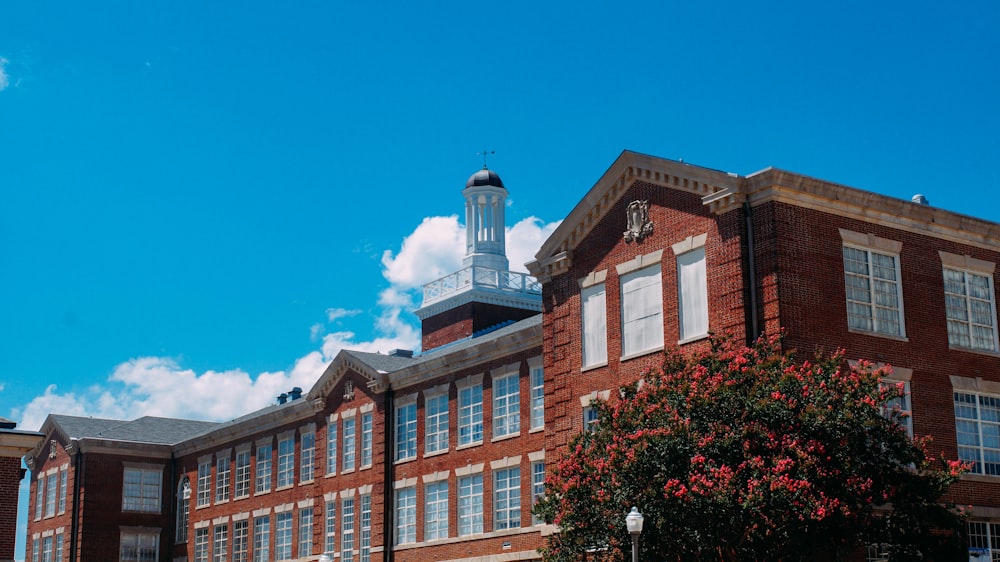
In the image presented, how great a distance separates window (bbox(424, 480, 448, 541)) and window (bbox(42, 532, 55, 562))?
29.6 meters

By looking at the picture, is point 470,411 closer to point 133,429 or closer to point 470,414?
point 470,414

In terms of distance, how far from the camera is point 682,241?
32.3 metres

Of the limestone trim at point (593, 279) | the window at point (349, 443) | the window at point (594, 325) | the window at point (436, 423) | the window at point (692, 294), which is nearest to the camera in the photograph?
the window at point (692, 294)

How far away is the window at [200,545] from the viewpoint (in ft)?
197

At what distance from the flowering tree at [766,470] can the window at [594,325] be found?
20.9 ft

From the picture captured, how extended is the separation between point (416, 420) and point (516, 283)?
1666 centimetres

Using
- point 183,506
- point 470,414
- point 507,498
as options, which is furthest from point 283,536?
point 507,498

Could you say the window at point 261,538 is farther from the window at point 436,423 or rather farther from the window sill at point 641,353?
the window sill at point 641,353

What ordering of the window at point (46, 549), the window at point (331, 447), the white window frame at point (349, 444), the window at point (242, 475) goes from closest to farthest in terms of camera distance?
the white window frame at point (349, 444)
the window at point (331, 447)
the window at point (242, 475)
the window at point (46, 549)

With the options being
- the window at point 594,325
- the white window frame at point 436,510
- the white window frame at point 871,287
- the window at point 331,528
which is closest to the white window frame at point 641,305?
the window at point 594,325

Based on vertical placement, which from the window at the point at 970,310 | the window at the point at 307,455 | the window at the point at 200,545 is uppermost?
the window at the point at 970,310

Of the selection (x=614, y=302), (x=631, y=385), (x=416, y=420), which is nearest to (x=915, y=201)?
(x=614, y=302)

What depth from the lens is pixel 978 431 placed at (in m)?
32.3

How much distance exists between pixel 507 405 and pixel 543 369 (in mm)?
3857
